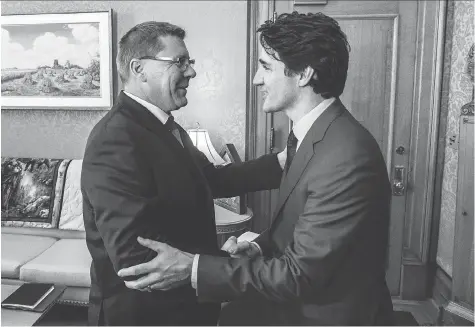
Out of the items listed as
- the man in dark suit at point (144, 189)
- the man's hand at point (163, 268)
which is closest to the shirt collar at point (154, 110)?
the man in dark suit at point (144, 189)

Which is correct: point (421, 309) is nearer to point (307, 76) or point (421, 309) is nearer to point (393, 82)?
point (393, 82)

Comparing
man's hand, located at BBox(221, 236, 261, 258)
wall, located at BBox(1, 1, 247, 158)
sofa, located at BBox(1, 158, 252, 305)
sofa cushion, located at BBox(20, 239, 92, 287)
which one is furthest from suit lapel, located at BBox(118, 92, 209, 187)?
wall, located at BBox(1, 1, 247, 158)

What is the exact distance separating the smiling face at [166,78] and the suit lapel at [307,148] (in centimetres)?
59

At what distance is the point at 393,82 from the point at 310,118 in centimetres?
200

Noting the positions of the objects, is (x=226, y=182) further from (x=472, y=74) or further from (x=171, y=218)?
(x=472, y=74)

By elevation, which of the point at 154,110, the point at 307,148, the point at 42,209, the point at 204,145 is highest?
the point at 154,110

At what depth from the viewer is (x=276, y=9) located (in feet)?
10.0

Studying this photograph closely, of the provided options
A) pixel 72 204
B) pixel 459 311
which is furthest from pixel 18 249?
pixel 459 311

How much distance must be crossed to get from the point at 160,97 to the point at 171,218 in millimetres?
490

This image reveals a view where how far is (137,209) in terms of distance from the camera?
115cm

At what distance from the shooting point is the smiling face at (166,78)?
147 cm

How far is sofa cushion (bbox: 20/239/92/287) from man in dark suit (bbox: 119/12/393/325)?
5.80ft

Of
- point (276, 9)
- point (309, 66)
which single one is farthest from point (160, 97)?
point (276, 9)

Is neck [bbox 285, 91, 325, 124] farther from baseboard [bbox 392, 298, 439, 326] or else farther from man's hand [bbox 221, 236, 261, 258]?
baseboard [bbox 392, 298, 439, 326]
